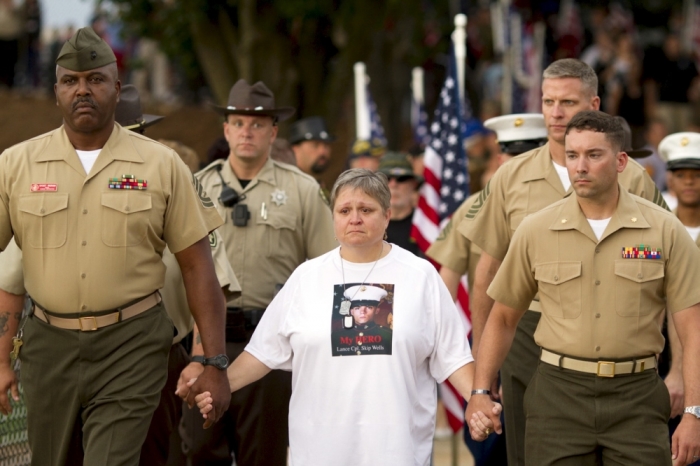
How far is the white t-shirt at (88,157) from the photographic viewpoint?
20.7 ft

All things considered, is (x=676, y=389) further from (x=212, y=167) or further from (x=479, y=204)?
(x=212, y=167)

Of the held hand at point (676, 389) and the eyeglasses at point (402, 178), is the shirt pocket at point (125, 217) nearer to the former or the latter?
the held hand at point (676, 389)

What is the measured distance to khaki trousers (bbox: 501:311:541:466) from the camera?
737cm

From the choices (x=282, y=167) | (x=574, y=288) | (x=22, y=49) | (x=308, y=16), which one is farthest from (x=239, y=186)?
(x=22, y=49)

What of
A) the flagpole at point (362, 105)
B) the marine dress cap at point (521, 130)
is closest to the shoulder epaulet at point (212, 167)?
the marine dress cap at point (521, 130)

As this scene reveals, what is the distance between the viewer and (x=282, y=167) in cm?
877

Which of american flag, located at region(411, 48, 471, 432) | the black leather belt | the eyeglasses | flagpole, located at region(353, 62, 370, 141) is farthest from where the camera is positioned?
flagpole, located at region(353, 62, 370, 141)

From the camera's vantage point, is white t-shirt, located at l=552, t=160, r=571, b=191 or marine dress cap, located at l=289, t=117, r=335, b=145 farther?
marine dress cap, located at l=289, t=117, r=335, b=145

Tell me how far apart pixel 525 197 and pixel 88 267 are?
8.38 feet

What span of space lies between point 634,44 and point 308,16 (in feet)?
19.8

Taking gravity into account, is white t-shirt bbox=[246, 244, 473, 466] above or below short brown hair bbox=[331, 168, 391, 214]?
below

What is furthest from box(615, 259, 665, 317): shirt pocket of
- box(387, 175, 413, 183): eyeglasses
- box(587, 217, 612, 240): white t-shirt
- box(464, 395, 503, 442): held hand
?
box(387, 175, 413, 183): eyeglasses

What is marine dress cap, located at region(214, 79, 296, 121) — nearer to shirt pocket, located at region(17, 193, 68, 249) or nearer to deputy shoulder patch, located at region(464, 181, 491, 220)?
deputy shoulder patch, located at region(464, 181, 491, 220)

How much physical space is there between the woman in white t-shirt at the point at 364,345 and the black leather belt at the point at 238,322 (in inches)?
70.6
